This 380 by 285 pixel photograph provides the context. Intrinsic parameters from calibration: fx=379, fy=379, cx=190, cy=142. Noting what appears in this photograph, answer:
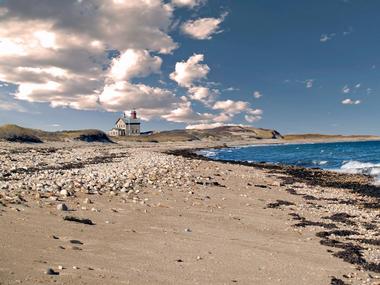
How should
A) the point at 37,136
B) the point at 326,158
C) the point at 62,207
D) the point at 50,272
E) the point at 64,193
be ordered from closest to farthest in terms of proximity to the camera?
the point at 50,272, the point at 62,207, the point at 64,193, the point at 326,158, the point at 37,136

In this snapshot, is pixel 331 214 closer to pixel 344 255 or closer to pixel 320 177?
pixel 344 255

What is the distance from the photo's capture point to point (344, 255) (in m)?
11.7

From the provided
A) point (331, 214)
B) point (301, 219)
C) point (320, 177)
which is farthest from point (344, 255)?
point (320, 177)

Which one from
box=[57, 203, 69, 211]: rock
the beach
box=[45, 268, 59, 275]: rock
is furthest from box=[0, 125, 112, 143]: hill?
box=[45, 268, 59, 275]: rock

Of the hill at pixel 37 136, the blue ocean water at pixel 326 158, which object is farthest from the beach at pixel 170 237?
the hill at pixel 37 136

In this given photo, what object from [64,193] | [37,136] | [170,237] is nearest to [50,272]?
[170,237]

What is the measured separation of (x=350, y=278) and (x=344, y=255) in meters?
1.96

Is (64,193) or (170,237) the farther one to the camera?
(64,193)

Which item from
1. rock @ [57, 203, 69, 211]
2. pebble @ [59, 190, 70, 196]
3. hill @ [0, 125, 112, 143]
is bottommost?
rock @ [57, 203, 69, 211]

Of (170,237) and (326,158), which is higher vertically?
(326,158)

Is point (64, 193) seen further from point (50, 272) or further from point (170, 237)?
point (50, 272)

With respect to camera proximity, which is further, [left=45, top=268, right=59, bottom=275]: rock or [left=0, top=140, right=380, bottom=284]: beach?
[left=0, top=140, right=380, bottom=284]: beach

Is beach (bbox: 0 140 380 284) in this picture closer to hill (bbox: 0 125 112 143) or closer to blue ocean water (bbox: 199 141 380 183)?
blue ocean water (bbox: 199 141 380 183)

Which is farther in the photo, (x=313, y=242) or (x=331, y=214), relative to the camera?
(x=331, y=214)
